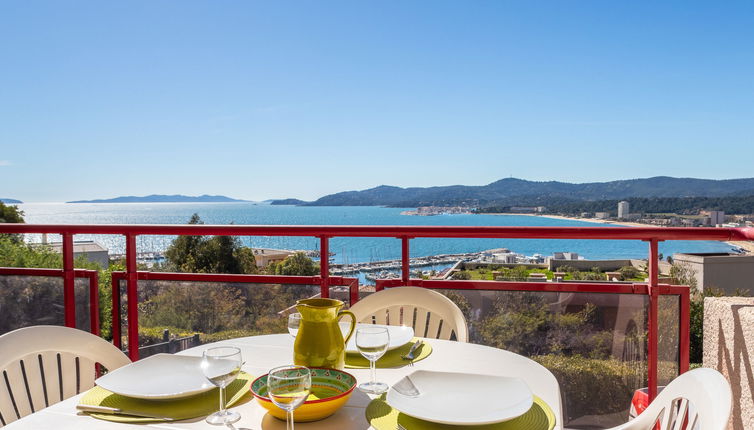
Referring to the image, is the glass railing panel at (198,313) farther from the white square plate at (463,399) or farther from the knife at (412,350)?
the white square plate at (463,399)

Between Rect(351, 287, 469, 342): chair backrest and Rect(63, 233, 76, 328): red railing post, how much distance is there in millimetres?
1787

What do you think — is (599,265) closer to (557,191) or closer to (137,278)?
(137,278)

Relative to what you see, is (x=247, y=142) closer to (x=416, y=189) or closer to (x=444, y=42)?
(x=416, y=189)

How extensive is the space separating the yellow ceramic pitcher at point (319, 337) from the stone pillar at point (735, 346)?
140 cm

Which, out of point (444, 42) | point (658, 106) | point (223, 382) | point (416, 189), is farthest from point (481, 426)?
point (658, 106)

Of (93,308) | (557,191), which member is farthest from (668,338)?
(557,191)

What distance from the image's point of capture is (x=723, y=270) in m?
4.98

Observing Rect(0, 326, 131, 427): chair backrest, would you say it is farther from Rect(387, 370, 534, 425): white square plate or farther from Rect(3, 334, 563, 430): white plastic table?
Rect(387, 370, 534, 425): white square plate

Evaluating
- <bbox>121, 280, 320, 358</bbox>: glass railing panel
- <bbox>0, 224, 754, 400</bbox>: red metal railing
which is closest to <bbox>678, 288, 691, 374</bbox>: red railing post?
<bbox>0, 224, 754, 400</bbox>: red metal railing

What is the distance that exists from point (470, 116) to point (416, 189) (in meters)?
9.30

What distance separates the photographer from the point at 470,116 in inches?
2052

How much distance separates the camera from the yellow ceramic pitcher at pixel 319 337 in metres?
1.15

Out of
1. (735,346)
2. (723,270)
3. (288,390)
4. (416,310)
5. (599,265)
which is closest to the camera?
(288,390)

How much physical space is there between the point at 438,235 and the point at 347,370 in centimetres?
124
